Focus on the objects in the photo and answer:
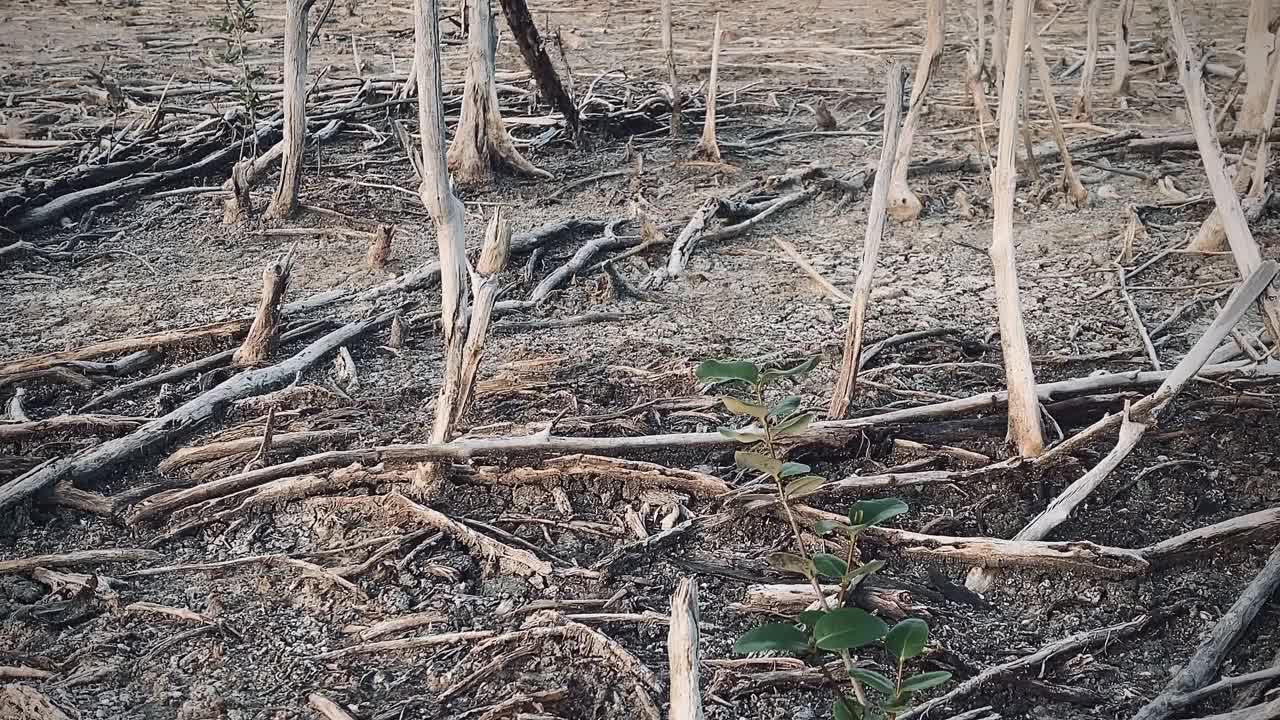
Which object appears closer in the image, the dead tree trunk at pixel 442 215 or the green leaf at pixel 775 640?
the green leaf at pixel 775 640

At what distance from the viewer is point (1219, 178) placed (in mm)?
3590

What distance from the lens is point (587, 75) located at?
9.48 metres

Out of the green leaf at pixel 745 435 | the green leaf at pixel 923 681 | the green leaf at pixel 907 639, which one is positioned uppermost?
the green leaf at pixel 745 435

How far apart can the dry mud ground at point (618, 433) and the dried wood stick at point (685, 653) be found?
0.77 metres

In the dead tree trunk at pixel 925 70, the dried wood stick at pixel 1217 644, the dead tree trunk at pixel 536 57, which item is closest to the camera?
the dried wood stick at pixel 1217 644

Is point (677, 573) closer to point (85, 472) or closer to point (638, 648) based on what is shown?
point (638, 648)

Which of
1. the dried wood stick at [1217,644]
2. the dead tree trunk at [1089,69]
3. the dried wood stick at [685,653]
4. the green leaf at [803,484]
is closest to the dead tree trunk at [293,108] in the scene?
the dead tree trunk at [1089,69]

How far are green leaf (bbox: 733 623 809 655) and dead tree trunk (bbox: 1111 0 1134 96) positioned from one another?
21.9ft

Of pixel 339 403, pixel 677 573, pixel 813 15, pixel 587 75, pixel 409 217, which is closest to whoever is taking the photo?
pixel 677 573

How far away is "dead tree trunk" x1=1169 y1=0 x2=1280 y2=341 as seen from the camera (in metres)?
3.45

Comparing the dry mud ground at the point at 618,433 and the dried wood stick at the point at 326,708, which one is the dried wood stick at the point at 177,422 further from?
the dried wood stick at the point at 326,708

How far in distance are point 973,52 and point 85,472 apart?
18.5 ft

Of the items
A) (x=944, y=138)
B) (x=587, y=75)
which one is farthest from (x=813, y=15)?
(x=944, y=138)

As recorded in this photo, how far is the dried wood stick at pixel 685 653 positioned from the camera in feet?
6.49
